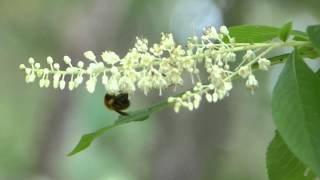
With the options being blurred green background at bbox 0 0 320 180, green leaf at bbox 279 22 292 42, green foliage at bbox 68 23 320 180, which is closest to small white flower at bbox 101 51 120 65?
green foliage at bbox 68 23 320 180

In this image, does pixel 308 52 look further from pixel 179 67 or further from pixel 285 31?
pixel 179 67

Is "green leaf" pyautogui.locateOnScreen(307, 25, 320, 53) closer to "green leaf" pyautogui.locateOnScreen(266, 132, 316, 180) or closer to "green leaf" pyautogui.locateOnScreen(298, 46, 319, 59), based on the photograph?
"green leaf" pyautogui.locateOnScreen(298, 46, 319, 59)

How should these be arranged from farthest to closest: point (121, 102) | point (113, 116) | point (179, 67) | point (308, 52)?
1. point (113, 116)
2. point (121, 102)
3. point (308, 52)
4. point (179, 67)

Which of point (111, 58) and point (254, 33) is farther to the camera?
point (254, 33)

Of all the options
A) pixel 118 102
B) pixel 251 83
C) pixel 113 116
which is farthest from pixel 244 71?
pixel 113 116

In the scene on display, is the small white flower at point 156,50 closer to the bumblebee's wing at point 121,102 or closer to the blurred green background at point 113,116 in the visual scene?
the bumblebee's wing at point 121,102

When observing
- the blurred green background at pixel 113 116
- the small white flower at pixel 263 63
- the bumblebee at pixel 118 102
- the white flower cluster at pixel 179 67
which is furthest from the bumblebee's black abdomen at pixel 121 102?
the blurred green background at pixel 113 116
